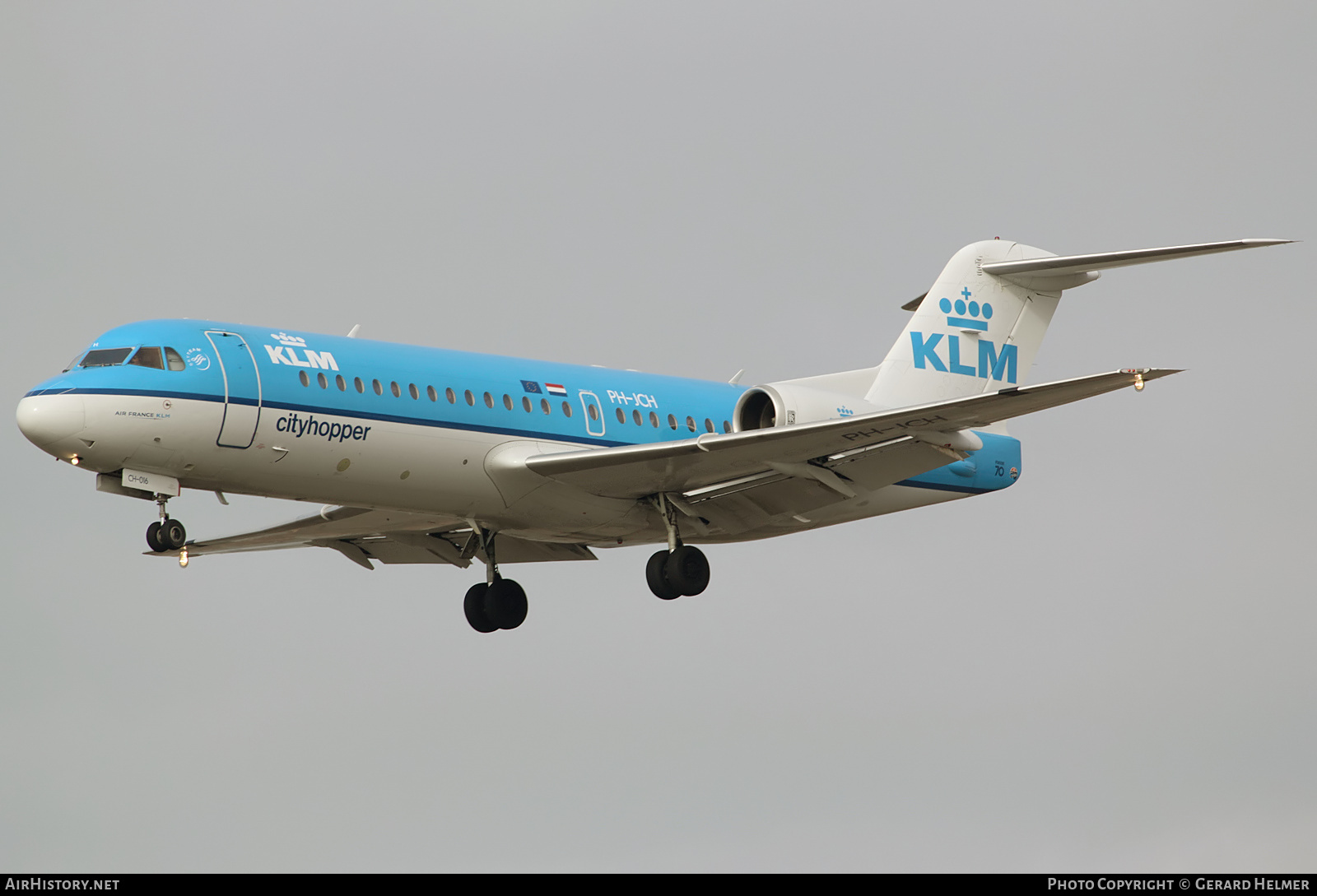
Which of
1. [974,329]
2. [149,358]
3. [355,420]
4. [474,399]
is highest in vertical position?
[974,329]

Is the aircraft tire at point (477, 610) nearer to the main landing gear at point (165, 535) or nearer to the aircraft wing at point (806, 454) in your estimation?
the aircraft wing at point (806, 454)

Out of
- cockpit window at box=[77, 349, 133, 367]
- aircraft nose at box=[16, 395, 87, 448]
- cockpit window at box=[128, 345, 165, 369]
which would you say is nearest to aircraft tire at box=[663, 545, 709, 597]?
cockpit window at box=[128, 345, 165, 369]

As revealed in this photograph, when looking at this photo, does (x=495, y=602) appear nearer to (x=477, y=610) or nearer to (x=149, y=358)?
(x=477, y=610)

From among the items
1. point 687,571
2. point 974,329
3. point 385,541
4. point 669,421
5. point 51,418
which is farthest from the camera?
point 974,329

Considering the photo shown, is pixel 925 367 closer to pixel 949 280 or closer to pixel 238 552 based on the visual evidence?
pixel 949 280

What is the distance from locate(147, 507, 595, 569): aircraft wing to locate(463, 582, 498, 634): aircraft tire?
0.48m

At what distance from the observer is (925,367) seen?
2933cm

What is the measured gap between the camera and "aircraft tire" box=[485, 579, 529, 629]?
27.5 meters

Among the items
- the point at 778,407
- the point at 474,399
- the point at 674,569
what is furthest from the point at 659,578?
the point at 474,399

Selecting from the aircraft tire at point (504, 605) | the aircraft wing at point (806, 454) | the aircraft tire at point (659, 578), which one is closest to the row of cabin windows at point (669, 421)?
the aircraft wing at point (806, 454)

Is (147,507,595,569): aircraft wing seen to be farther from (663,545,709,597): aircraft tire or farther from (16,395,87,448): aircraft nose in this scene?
(16,395,87,448): aircraft nose

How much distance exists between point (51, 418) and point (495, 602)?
8028 millimetres

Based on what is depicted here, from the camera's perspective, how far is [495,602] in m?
27.5

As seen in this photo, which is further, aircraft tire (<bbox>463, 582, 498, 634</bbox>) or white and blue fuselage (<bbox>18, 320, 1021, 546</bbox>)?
aircraft tire (<bbox>463, 582, 498, 634</bbox>)
